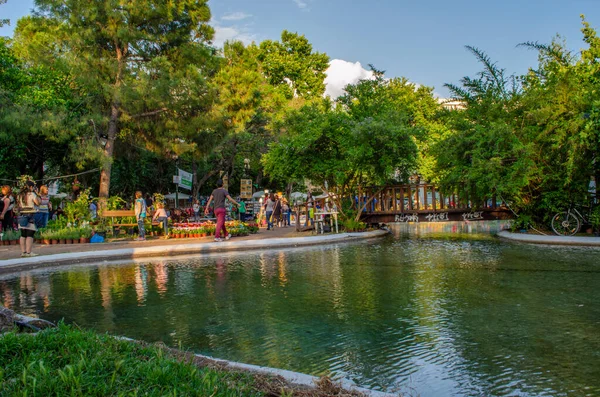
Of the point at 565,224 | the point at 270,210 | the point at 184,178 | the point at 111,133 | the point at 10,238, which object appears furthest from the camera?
the point at 184,178

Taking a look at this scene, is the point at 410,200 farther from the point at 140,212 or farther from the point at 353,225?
the point at 140,212

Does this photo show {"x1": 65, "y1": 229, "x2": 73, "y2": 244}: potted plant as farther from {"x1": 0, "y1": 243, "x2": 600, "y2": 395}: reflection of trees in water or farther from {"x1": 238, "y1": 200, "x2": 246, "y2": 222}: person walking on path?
{"x1": 238, "y1": 200, "x2": 246, "y2": 222}: person walking on path

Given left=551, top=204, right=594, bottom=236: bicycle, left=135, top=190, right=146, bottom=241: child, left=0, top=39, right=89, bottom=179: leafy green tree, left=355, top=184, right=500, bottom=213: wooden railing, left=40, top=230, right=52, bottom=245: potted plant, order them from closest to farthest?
left=551, top=204, right=594, bottom=236: bicycle
left=40, top=230, right=52, bottom=245: potted plant
left=135, top=190, right=146, bottom=241: child
left=355, top=184, right=500, bottom=213: wooden railing
left=0, top=39, right=89, bottom=179: leafy green tree

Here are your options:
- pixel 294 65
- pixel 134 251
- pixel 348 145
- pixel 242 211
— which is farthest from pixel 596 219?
pixel 294 65

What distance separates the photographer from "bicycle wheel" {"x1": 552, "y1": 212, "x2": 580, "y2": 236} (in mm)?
16953

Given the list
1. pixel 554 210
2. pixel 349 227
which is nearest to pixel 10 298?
pixel 349 227

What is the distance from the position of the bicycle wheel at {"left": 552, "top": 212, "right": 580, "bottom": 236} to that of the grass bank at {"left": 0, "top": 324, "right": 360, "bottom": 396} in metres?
16.0

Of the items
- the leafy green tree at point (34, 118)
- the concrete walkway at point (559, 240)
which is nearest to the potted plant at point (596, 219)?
→ the concrete walkway at point (559, 240)

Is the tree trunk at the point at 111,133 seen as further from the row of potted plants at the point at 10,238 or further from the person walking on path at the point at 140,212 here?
the person walking on path at the point at 140,212

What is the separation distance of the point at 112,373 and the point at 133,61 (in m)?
26.0

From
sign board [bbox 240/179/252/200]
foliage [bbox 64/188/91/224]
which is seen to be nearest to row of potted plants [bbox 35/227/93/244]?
foliage [bbox 64/188/91/224]

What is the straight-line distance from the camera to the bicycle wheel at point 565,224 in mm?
16953

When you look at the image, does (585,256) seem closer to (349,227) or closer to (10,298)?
(349,227)

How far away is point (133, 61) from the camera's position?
26828mm
